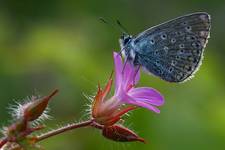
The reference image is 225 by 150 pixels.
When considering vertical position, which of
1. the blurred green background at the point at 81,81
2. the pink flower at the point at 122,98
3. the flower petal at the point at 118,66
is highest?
the flower petal at the point at 118,66

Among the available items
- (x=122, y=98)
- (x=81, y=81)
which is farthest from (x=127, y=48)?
(x=81, y=81)

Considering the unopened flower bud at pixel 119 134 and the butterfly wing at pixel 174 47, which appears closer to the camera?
the unopened flower bud at pixel 119 134

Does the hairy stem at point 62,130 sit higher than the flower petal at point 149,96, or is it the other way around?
the flower petal at point 149,96

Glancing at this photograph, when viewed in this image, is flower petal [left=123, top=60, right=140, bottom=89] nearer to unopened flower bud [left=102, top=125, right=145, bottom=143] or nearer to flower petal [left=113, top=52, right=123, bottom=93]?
flower petal [left=113, top=52, right=123, bottom=93]

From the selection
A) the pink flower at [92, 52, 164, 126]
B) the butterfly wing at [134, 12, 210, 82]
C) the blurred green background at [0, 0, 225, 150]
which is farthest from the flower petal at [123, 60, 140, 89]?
the blurred green background at [0, 0, 225, 150]

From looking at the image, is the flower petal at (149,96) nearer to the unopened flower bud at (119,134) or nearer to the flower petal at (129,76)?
the flower petal at (129,76)

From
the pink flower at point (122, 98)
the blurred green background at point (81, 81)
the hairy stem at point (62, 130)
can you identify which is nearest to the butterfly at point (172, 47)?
the pink flower at point (122, 98)

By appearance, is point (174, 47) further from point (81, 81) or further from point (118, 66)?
point (81, 81)
